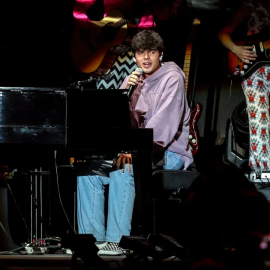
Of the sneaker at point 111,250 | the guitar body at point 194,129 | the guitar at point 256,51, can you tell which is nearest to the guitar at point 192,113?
the guitar body at point 194,129

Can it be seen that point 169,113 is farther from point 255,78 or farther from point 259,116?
point 255,78

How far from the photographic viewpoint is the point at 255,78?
4383mm

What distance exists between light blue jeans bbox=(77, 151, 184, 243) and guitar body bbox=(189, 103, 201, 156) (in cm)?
146

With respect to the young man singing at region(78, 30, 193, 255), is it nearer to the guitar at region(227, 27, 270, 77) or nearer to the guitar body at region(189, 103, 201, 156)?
the guitar at region(227, 27, 270, 77)

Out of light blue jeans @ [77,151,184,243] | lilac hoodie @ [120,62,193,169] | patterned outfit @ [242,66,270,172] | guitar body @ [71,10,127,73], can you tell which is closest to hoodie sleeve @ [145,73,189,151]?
lilac hoodie @ [120,62,193,169]

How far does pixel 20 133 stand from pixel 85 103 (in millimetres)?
367

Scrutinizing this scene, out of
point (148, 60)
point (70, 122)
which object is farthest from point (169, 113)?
point (70, 122)

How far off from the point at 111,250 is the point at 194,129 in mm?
2008

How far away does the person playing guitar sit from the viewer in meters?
4.17

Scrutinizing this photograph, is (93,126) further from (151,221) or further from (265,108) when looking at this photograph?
(265,108)

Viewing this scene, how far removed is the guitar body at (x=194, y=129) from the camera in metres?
4.78

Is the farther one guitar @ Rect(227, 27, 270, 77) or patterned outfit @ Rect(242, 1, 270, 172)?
guitar @ Rect(227, 27, 270, 77)

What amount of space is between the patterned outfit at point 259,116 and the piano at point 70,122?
167cm

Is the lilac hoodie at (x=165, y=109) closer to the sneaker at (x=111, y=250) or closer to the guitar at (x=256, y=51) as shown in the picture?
Result: the sneaker at (x=111, y=250)
